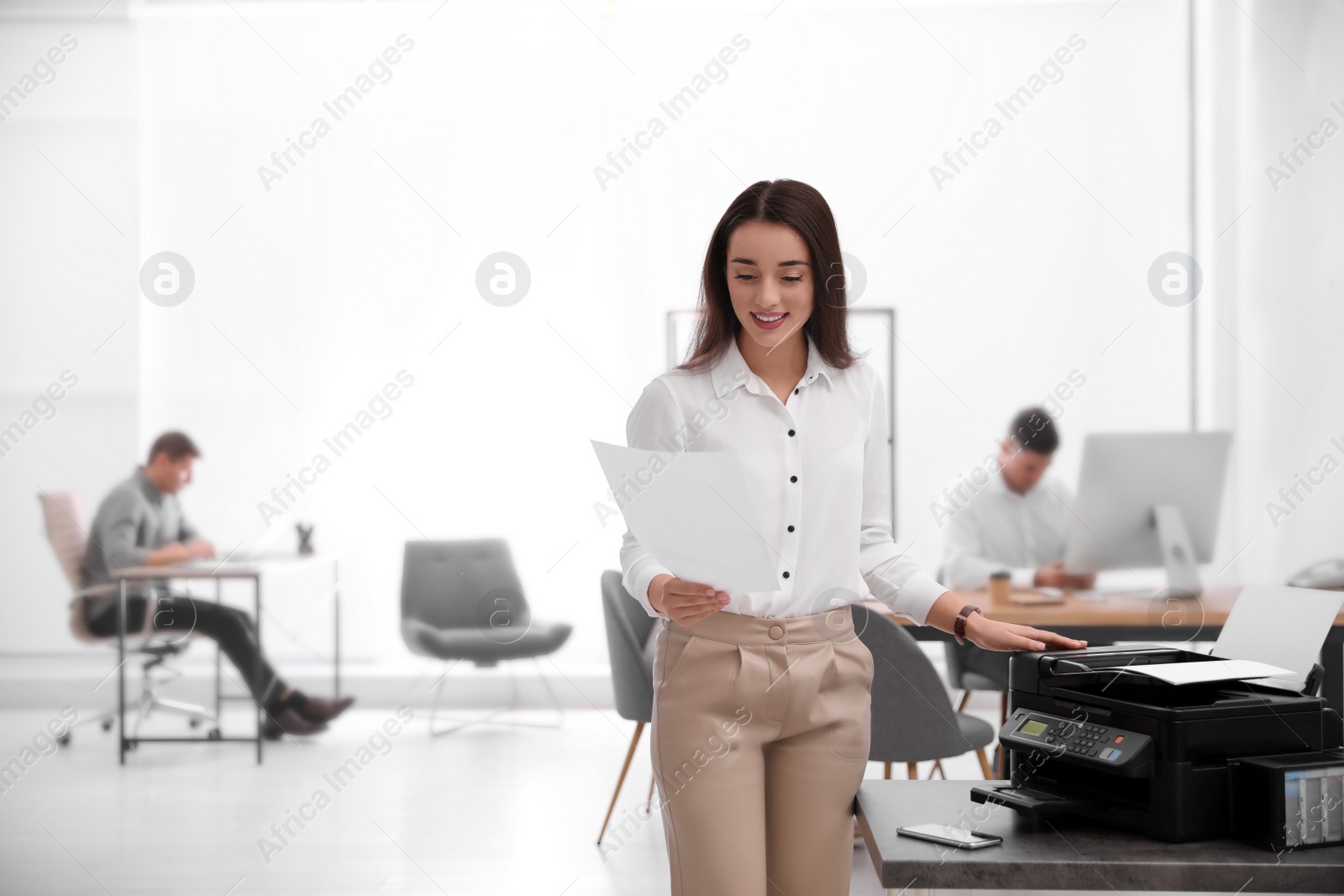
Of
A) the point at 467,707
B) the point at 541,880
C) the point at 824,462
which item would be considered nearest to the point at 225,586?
the point at 467,707

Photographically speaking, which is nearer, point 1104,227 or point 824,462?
point 824,462

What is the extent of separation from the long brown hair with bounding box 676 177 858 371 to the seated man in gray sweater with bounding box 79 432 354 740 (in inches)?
144

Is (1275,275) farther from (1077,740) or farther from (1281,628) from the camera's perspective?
(1077,740)

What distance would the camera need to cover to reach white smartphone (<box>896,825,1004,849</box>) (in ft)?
3.78

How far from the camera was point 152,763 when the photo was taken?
417 cm

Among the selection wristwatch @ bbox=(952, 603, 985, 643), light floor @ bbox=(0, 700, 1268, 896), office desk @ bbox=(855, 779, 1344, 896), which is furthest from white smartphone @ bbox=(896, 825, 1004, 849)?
light floor @ bbox=(0, 700, 1268, 896)

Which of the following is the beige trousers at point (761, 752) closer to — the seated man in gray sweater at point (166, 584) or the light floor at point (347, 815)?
the light floor at point (347, 815)

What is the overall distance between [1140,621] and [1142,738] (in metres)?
1.94

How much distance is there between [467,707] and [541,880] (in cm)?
214

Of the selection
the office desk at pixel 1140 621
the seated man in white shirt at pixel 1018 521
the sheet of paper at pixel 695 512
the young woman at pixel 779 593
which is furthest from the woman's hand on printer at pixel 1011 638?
the seated man in white shirt at pixel 1018 521

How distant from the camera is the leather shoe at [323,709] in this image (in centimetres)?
457

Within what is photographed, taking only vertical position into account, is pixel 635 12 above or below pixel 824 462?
above

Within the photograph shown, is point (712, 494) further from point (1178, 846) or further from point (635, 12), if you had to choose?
point (635, 12)

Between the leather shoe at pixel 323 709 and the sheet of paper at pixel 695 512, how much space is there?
3780 millimetres
